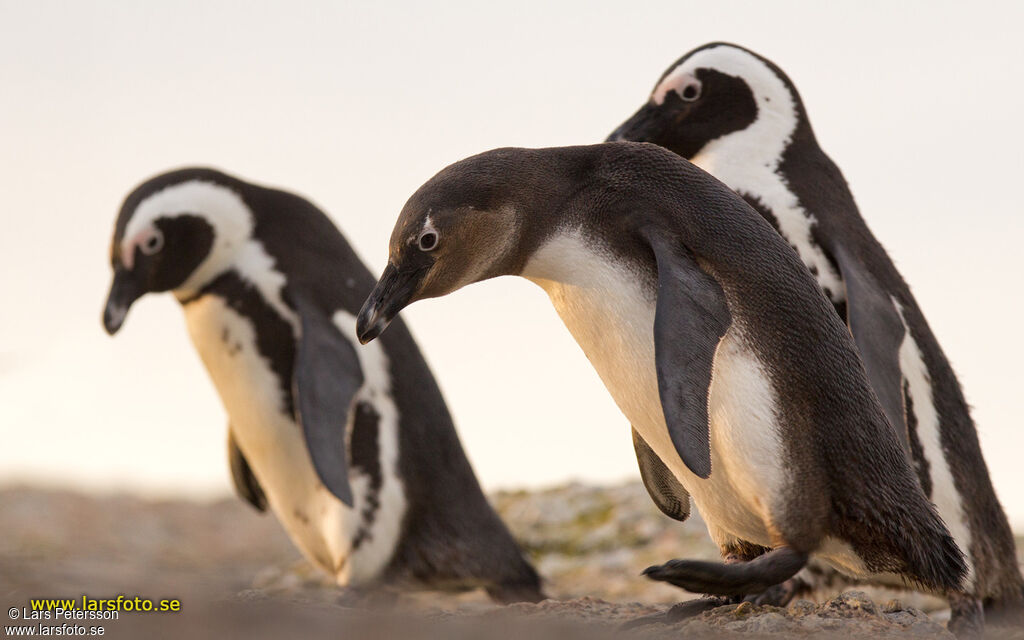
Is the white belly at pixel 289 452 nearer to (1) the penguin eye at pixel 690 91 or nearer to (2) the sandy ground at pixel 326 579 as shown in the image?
(2) the sandy ground at pixel 326 579

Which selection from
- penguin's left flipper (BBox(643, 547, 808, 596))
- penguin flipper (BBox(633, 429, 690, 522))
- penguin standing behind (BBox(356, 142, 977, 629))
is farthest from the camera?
penguin flipper (BBox(633, 429, 690, 522))

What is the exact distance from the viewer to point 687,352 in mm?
3465

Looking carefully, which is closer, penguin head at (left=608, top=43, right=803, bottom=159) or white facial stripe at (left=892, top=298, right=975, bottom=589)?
white facial stripe at (left=892, top=298, right=975, bottom=589)

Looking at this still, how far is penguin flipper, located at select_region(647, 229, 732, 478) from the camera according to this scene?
3.42 metres

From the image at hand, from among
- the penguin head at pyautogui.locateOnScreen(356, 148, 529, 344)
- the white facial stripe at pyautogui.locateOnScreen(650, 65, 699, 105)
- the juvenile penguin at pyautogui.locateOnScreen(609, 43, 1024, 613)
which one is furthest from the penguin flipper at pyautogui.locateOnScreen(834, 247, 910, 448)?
the penguin head at pyautogui.locateOnScreen(356, 148, 529, 344)

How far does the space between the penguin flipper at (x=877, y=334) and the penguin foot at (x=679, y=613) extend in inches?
37.6

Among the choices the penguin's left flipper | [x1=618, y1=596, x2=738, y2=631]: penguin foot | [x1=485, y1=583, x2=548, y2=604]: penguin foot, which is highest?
the penguin's left flipper

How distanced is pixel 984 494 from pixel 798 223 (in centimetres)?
127

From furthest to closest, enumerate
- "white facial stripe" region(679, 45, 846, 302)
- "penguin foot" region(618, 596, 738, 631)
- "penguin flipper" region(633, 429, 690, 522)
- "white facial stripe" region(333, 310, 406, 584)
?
"white facial stripe" region(333, 310, 406, 584), "white facial stripe" region(679, 45, 846, 302), "penguin flipper" region(633, 429, 690, 522), "penguin foot" region(618, 596, 738, 631)

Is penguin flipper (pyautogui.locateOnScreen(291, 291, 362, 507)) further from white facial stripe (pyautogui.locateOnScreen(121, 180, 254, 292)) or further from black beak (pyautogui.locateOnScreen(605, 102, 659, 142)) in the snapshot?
black beak (pyautogui.locateOnScreen(605, 102, 659, 142))

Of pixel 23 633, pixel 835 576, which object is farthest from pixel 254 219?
pixel 23 633

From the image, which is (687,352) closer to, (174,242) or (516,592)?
(516,592)

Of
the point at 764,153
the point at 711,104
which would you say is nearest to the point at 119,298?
the point at 711,104

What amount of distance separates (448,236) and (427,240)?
6 cm
